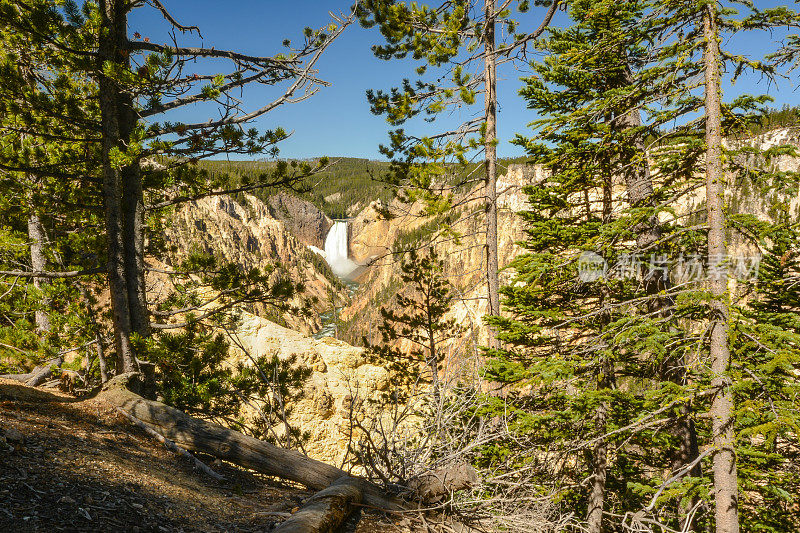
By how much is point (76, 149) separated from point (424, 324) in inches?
396

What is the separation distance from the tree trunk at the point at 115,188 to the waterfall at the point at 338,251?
168409 millimetres

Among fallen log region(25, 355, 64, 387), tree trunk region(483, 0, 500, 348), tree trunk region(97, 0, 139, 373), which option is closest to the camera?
tree trunk region(97, 0, 139, 373)

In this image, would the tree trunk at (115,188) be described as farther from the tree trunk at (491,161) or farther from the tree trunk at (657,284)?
the tree trunk at (657,284)

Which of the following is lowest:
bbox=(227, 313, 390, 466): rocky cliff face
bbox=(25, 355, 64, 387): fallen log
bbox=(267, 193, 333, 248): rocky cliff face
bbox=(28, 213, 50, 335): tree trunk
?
bbox=(227, 313, 390, 466): rocky cliff face

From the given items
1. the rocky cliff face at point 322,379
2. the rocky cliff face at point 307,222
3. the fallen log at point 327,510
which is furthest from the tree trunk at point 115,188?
the rocky cliff face at point 307,222

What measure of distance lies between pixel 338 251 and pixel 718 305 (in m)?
181

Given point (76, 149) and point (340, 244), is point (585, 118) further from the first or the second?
point (340, 244)

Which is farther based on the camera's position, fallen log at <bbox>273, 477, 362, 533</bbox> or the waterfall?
the waterfall

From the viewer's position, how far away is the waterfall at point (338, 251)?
6933 inches

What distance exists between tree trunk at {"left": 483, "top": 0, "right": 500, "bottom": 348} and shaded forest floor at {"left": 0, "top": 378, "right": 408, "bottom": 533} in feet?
16.1

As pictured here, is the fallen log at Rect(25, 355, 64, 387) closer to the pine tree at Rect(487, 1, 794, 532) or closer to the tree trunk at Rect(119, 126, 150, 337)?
the tree trunk at Rect(119, 126, 150, 337)

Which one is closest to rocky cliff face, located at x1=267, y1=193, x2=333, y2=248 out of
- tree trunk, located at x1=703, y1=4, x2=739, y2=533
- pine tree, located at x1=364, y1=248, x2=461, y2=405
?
pine tree, located at x1=364, y1=248, x2=461, y2=405

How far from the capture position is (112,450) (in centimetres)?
392

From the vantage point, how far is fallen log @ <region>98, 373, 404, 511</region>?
4.36 metres
